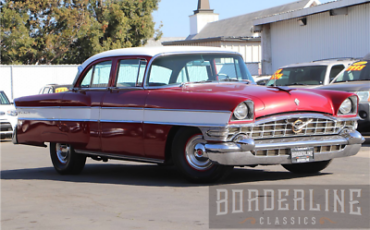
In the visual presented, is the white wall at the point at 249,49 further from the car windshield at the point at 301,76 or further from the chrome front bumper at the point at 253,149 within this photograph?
the chrome front bumper at the point at 253,149

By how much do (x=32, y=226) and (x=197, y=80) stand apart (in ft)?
11.7

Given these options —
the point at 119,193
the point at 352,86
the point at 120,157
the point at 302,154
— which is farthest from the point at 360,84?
the point at 119,193

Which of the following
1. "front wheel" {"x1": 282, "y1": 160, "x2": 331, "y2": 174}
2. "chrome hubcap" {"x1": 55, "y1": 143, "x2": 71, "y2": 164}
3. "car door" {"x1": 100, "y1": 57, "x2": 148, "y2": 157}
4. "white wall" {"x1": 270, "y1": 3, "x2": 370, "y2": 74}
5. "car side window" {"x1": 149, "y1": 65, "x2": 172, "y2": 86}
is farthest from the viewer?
"white wall" {"x1": 270, "y1": 3, "x2": 370, "y2": 74}

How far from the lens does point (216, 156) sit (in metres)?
7.42

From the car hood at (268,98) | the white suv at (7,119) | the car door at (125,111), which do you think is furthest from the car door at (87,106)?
the white suv at (7,119)

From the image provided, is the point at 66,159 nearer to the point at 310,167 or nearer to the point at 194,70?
the point at 194,70

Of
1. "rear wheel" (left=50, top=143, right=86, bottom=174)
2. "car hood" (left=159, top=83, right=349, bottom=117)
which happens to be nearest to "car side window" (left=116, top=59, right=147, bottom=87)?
"car hood" (left=159, top=83, right=349, bottom=117)

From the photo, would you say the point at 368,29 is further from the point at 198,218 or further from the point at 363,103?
the point at 198,218

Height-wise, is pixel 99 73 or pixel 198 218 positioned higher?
pixel 99 73

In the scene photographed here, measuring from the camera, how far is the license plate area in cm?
771

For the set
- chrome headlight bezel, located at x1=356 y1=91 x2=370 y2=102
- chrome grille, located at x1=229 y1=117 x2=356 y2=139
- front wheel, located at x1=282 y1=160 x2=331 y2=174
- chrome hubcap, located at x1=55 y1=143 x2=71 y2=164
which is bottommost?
front wheel, located at x1=282 y1=160 x2=331 y2=174

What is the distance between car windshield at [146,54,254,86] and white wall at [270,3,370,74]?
15053 millimetres

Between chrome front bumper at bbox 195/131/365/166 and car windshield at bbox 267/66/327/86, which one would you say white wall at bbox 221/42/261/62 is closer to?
car windshield at bbox 267/66/327/86

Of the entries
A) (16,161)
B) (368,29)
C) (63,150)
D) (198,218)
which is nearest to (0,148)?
(16,161)
